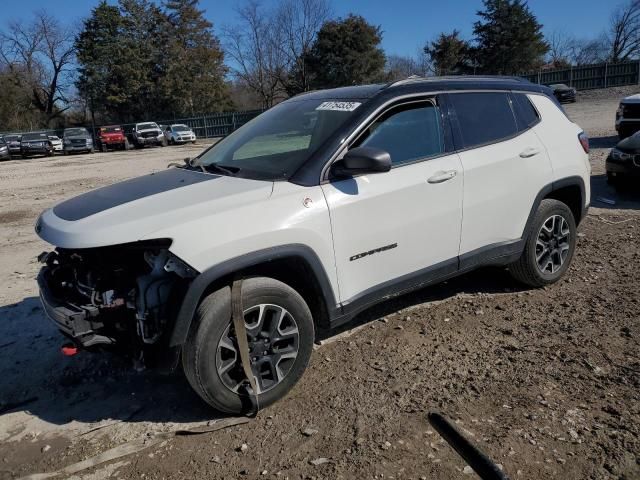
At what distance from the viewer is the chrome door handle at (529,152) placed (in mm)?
4285

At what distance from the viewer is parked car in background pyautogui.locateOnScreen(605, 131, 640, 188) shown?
7.93m

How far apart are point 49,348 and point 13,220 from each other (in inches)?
257

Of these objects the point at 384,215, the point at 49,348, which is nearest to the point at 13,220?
the point at 49,348

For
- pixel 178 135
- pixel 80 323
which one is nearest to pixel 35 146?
pixel 178 135

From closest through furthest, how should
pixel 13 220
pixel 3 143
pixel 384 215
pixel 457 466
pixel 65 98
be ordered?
pixel 457 466, pixel 384 215, pixel 13 220, pixel 3 143, pixel 65 98

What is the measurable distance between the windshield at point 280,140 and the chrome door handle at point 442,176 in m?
0.74

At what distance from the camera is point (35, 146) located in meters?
33.4

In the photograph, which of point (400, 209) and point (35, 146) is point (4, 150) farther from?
point (400, 209)

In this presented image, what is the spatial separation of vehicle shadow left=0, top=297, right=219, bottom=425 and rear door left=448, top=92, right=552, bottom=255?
2308 millimetres

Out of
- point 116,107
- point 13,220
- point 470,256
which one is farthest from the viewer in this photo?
point 116,107

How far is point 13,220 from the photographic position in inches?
380

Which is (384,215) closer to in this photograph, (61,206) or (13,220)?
(61,206)

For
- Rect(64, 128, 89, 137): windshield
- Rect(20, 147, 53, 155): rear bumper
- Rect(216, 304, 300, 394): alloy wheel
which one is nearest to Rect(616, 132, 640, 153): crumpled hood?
Rect(216, 304, 300, 394): alloy wheel

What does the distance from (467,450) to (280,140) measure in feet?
7.94
